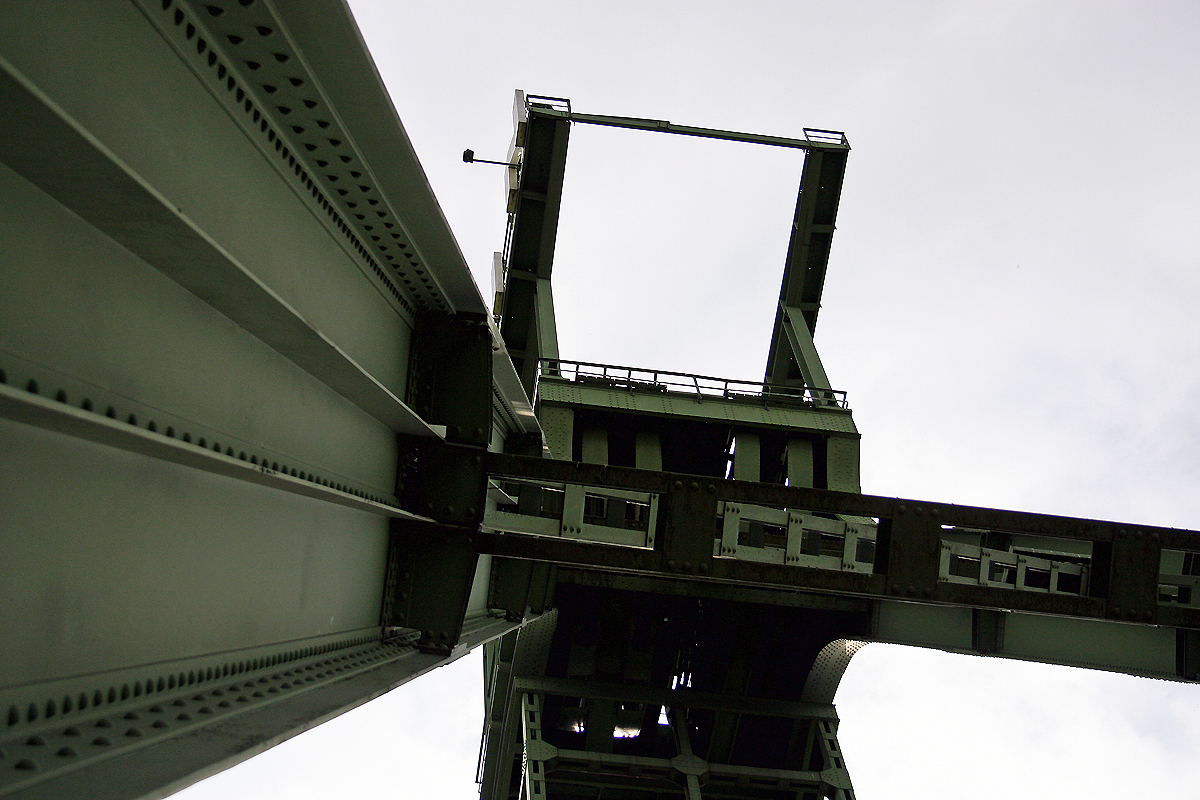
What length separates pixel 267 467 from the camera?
4.16m

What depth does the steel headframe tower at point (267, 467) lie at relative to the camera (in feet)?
8.61

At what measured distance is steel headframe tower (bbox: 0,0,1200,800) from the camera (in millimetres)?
2623

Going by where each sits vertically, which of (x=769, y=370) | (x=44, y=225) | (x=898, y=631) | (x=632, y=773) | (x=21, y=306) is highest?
(x=769, y=370)

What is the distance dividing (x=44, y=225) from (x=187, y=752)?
1768mm

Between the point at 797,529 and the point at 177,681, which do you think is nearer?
the point at 177,681

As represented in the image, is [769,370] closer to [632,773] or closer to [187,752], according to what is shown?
[632,773]

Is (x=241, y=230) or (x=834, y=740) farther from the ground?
(x=241, y=230)

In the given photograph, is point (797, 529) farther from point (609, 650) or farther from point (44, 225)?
point (609, 650)

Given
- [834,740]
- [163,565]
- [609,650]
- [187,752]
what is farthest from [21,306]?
[834,740]

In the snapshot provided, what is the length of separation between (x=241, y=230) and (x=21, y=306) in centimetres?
138

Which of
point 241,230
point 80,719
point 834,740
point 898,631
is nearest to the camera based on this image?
point 80,719

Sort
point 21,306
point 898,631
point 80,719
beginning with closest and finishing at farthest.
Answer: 1. point 21,306
2. point 80,719
3. point 898,631

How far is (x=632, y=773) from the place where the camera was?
44.9 feet

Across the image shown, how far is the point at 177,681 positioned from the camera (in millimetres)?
3555
